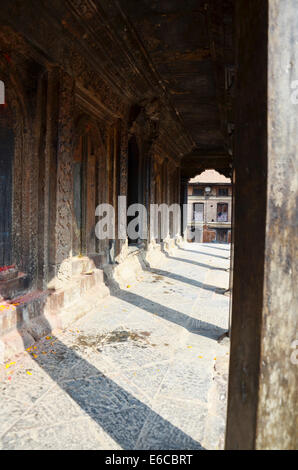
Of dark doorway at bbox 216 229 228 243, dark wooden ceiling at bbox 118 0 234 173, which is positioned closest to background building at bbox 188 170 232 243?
dark doorway at bbox 216 229 228 243

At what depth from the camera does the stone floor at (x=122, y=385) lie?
215cm

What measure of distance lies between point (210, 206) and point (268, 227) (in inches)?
1606

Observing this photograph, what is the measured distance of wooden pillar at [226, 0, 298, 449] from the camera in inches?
43.3

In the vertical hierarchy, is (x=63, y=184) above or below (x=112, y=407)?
above

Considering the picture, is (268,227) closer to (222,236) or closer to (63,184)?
(63,184)

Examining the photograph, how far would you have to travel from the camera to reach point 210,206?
41094 millimetres

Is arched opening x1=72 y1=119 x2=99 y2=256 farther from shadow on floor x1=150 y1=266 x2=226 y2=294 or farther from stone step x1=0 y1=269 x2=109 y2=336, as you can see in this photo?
shadow on floor x1=150 y1=266 x2=226 y2=294

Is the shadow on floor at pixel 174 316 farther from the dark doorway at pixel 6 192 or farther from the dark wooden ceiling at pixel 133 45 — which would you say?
the dark wooden ceiling at pixel 133 45

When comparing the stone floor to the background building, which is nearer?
the stone floor

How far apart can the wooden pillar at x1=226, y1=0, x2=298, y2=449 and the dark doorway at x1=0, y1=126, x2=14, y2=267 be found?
148 inches

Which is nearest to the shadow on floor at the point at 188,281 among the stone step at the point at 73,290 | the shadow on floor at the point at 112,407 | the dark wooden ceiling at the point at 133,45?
the stone step at the point at 73,290

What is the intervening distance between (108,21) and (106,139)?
87.9 inches

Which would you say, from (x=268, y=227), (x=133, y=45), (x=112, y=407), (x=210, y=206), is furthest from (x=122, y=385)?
(x=210, y=206)

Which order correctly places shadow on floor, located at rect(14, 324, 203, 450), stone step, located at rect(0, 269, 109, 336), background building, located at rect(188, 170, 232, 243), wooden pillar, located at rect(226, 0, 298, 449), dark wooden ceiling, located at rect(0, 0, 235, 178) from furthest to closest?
1. background building, located at rect(188, 170, 232, 243)
2. dark wooden ceiling, located at rect(0, 0, 235, 178)
3. stone step, located at rect(0, 269, 109, 336)
4. shadow on floor, located at rect(14, 324, 203, 450)
5. wooden pillar, located at rect(226, 0, 298, 449)
